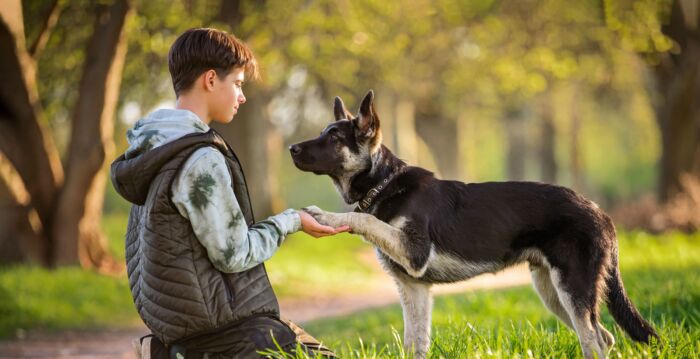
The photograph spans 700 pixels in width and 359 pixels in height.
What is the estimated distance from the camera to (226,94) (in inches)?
157

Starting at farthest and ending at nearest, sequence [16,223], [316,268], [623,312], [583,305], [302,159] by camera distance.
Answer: [316,268] < [16,223] < [302,159] < [623,312] < [583,305]

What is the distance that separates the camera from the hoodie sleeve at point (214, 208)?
12.0 ft

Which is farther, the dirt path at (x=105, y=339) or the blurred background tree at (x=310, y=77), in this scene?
the blurred background tree at (x=310, y=77)

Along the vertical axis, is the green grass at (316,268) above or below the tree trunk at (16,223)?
below

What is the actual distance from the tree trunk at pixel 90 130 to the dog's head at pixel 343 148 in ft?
24.3

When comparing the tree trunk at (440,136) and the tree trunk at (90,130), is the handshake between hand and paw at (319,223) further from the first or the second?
the tree trunk at (440,136)

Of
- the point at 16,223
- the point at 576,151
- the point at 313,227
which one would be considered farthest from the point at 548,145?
the point at 313,227

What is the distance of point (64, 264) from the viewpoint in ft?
38.0

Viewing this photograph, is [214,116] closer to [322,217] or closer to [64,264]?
[322,217]

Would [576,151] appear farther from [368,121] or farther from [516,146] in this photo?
[368,121]

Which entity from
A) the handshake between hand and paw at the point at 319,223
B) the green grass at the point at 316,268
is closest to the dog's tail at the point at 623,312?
the handshake between hand and paw at the point at 319,223

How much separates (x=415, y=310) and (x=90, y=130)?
8382 millimetres

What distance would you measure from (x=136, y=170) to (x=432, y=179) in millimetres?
2100

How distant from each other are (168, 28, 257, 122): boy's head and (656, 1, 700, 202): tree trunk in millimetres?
13959
